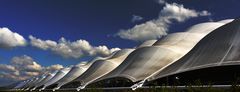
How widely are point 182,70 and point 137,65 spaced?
56.2 ft

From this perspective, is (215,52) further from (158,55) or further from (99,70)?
(99,70)

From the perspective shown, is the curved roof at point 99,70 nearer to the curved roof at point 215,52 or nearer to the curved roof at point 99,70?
the curved roof at point 99,70

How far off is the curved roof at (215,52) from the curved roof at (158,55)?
9121 mm

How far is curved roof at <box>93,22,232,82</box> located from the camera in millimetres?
65625

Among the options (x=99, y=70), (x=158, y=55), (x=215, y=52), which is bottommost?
(x=215, y=52)

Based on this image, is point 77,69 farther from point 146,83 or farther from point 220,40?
point 220,40

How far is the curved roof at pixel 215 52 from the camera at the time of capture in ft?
154

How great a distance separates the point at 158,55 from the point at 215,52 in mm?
18573

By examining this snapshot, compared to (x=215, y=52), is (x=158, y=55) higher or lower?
higher

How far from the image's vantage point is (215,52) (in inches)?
1953

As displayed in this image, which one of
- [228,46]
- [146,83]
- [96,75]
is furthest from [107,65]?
[228,46]

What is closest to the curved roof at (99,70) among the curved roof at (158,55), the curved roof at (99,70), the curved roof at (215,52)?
the curved roof at (99,70)

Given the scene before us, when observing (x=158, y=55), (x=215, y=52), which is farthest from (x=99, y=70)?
(x=215, y=52)

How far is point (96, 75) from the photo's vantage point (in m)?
86.0
